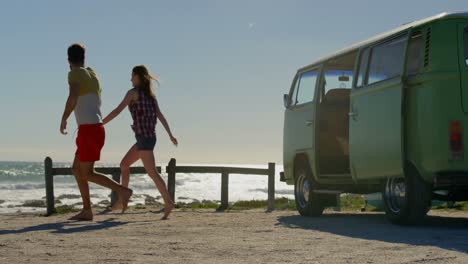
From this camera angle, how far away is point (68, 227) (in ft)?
30.0

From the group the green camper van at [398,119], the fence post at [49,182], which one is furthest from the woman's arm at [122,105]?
the fence post at [49,182]

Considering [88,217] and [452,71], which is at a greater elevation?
[452,71]

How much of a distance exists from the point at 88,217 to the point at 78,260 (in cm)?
383

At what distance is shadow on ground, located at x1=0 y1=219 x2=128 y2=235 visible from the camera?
343 inches

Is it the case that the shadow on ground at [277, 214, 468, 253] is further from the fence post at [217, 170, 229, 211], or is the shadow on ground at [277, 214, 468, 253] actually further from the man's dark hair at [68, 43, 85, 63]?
the fence post at [217, 170, 229, 211]

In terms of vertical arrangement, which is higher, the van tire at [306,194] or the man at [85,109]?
the man at [85,109]

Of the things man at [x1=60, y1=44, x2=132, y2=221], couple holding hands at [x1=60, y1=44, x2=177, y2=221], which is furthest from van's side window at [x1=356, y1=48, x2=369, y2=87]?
man at [x1=60, y1=44, x2=132, y2=221]

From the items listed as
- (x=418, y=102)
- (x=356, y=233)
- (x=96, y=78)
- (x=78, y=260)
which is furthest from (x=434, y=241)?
(x=96, y=78)

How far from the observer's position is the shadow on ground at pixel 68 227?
8.72 m

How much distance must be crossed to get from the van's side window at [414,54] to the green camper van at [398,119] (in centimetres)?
1

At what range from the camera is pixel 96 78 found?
961cm

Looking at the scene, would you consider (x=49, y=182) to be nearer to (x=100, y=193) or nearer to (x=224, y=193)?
(x=224, y=193)

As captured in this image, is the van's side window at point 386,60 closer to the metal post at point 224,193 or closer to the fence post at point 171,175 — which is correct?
the metal post at point 224,193

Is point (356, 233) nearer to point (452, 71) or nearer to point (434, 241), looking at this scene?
point (434, 241)
